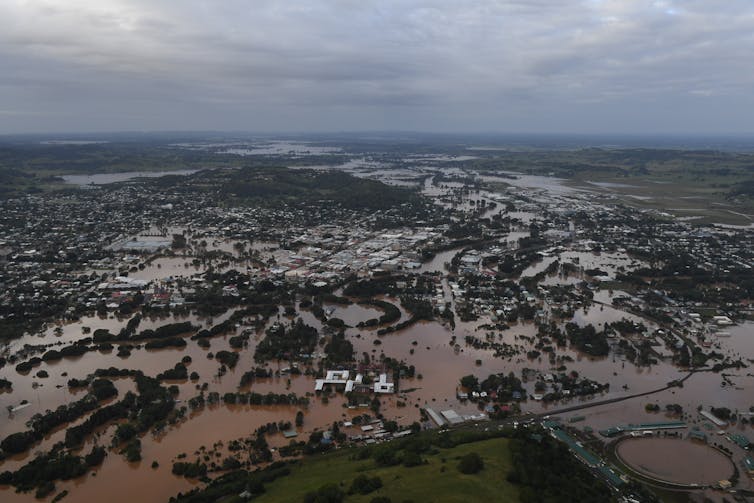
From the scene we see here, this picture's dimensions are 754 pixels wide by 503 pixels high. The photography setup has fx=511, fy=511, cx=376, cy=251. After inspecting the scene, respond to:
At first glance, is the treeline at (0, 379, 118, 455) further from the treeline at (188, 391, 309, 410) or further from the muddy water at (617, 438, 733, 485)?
the muddy water at (617, 438, 733, 485)

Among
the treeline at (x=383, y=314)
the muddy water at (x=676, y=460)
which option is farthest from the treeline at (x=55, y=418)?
the muddy water at (x=676, y=460)

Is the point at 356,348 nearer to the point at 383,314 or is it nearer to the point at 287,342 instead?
the point at 287,342

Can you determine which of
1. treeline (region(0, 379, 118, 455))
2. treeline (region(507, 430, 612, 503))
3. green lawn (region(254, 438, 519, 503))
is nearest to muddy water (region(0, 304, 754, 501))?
treeline (region(0, 379, 118, 455))

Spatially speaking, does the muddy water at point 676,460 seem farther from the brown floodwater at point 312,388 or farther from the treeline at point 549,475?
the treeline at point 549,475

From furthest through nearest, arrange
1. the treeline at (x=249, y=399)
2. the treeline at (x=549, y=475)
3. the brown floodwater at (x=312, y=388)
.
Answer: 1. the treeline at (x=249, y=399)
2. the brown floodwater at (x=312, y=388)
3. the treeline at (x=549, y=475)

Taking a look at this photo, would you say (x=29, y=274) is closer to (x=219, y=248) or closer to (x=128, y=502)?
(x=219, y=248)

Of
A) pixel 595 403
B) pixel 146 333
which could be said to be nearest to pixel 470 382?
pixel 595 403
